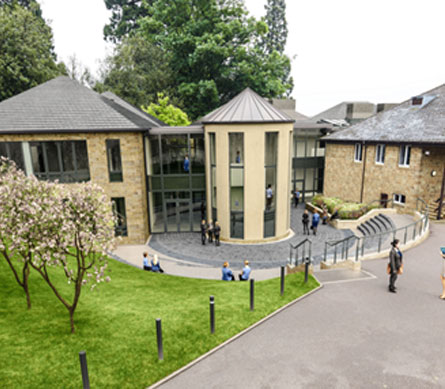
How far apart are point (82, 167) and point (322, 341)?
15995 millimetres

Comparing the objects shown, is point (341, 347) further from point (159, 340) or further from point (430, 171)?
point (430, 171)

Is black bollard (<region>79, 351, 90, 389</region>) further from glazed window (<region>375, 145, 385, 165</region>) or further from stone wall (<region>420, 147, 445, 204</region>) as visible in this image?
glazed window (<region>375, 145, 385, 165</region>)

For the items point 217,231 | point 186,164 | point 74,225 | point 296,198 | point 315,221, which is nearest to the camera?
point 74,225

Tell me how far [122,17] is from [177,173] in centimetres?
5847

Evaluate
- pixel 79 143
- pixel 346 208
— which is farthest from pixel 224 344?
pixel 346 208

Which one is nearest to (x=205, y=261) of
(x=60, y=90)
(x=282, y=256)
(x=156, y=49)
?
(x=282, y=256)

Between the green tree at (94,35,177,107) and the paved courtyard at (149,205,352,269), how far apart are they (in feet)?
86.1

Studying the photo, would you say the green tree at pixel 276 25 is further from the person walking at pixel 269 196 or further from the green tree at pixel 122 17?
the person walking at pixel 269 196

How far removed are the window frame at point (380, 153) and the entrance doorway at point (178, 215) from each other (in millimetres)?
13941

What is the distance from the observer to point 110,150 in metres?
18.5

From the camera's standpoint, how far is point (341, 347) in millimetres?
7281

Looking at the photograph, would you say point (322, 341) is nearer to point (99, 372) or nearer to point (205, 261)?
point (99, 372)

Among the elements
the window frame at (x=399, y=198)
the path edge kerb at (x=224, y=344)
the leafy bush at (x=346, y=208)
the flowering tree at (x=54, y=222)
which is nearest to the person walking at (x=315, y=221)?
the leafy bush at (x=346, y=208)

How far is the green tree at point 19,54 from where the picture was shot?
88.7 feet
